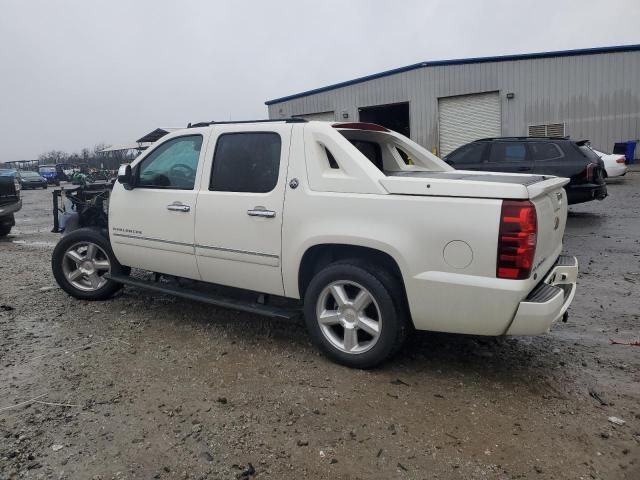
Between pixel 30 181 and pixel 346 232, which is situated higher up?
pixel 30 181

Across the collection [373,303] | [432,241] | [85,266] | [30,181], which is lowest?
[373,303]

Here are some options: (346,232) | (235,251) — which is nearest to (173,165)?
(235,251)

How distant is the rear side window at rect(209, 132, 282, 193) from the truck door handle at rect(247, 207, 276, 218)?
0.16 m

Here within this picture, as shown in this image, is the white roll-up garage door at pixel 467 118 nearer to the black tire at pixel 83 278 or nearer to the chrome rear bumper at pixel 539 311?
the black tire at pixel 83 278

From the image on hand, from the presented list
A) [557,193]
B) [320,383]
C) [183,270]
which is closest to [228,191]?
[183,270]

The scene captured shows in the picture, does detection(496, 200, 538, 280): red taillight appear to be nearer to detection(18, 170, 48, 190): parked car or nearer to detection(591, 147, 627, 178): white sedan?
detection(591, 147, 627, 178): white sedan

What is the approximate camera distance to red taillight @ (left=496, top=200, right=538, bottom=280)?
3.01 meters

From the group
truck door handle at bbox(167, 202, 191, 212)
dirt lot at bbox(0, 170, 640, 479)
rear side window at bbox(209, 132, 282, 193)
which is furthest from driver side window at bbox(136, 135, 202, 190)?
dirt lot at bbox(0, 170, 640, 479)

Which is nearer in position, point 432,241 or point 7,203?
point 432,241

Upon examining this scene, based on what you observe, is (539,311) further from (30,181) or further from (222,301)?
(30,181)

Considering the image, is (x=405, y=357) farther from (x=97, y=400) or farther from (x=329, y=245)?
(x=97, y=400)

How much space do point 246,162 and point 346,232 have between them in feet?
3.93

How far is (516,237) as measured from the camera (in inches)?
118

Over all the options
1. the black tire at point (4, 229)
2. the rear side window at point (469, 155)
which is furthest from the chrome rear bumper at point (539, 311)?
the black tire at point (4, 229)
